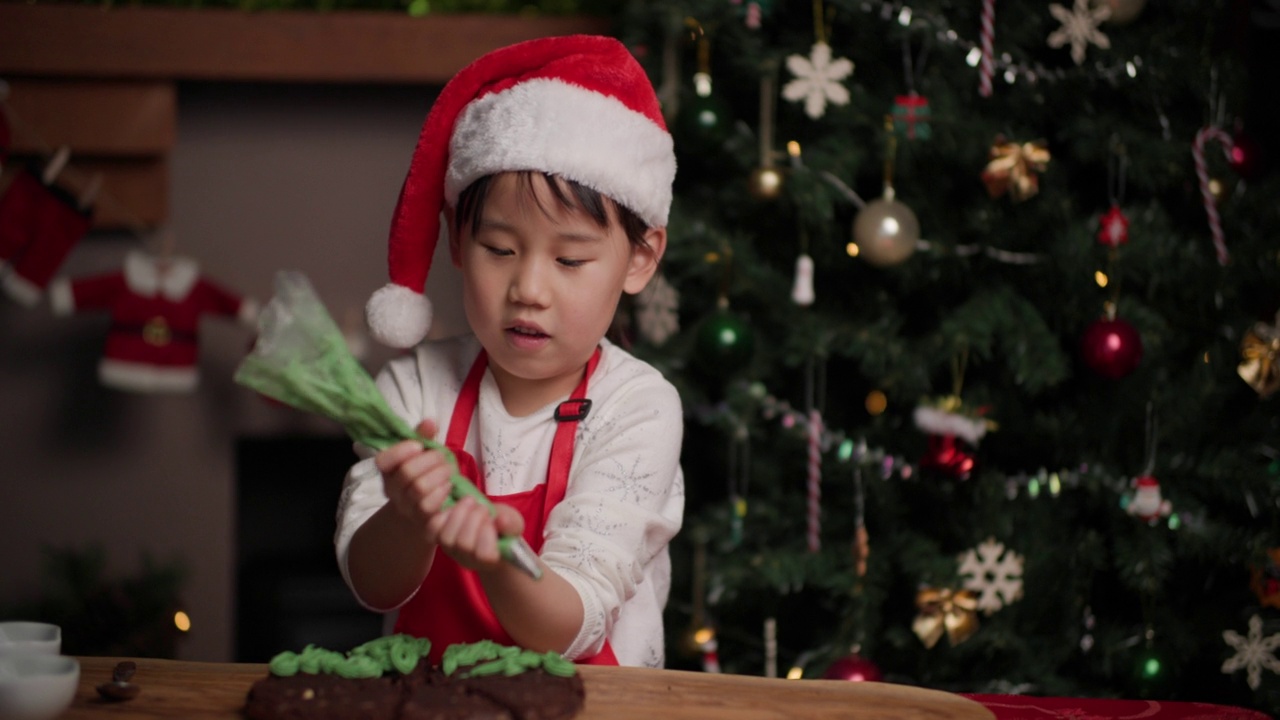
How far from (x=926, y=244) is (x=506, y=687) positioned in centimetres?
123

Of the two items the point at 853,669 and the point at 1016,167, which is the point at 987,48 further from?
the point at 853,669

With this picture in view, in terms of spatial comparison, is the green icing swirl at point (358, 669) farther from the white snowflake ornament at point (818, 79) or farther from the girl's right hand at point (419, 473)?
the white snowflake ornament at point (818, 79)

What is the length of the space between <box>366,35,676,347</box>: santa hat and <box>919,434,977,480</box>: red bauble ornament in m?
0.80

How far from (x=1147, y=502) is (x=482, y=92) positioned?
128cm

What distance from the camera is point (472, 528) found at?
3.01 feet

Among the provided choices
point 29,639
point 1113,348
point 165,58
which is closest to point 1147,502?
point 1113,348

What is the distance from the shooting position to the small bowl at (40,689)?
86cm

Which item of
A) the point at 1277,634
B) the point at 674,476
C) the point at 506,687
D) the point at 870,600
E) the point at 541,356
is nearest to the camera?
the point at 506,687

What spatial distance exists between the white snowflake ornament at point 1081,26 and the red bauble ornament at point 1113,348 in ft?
1.50

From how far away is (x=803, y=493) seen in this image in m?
2.08

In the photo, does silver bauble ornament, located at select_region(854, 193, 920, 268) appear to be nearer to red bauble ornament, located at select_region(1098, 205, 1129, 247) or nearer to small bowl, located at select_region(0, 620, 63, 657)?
red bauble ornament, located at select_region(1098, 205, 1129, 247)

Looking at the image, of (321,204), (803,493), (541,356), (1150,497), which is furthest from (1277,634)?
(321,204)

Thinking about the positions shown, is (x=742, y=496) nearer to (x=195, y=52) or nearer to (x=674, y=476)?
(x=674, y=476)

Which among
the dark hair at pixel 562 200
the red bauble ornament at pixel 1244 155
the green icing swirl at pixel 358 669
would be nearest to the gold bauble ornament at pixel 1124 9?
the red bauble ornament at pixel 1244 155
